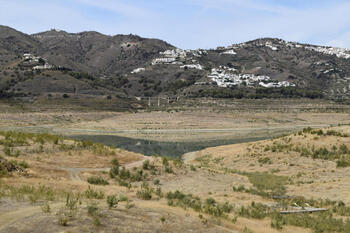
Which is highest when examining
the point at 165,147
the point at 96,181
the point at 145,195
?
the point at 145,195

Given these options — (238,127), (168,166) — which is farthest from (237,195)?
(238,127)

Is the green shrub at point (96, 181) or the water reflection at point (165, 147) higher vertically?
the green shrub at point (96, 181)

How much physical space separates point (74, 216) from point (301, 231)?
8141 mm

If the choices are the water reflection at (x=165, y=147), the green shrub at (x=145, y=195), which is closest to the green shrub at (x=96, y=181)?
the green shrub at (x=145, y=195)

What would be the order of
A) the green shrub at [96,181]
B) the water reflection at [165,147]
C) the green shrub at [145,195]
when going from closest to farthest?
the green shrub at [145,195] < the green shrub at [96,181] < the water reflection at [165,147]

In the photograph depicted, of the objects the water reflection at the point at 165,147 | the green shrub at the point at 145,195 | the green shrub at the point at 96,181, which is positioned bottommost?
the water reflection at the point at 165,147

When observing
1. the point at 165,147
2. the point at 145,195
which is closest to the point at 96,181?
the point at 145,195

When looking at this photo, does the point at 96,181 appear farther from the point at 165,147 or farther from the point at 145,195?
the point at 165,147

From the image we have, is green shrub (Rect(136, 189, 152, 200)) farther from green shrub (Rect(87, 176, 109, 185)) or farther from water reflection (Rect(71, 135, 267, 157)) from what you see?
water reflection (Rect(71, 135, 267, 157))

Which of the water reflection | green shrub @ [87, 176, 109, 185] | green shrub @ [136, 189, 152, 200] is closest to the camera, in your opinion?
green shrub @ [136, 189, 152, 200]

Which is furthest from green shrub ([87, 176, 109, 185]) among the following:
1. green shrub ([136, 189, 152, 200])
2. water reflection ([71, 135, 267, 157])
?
water reflection ([71, 135, 267, 157])

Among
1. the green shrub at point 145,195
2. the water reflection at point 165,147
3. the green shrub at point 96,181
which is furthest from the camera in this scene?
the water reflection at point 165,147

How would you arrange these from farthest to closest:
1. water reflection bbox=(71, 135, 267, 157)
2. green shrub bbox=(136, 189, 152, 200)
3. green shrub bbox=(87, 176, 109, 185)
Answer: water reflection bbox=(71, 135, 267, 157), green shrub bbox=(87, 176, 109, 185), green shrub bbox=(136, 189, 152, 200)

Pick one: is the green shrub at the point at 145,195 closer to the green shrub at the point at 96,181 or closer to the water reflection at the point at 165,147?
the green shrub at the point at 96,181
